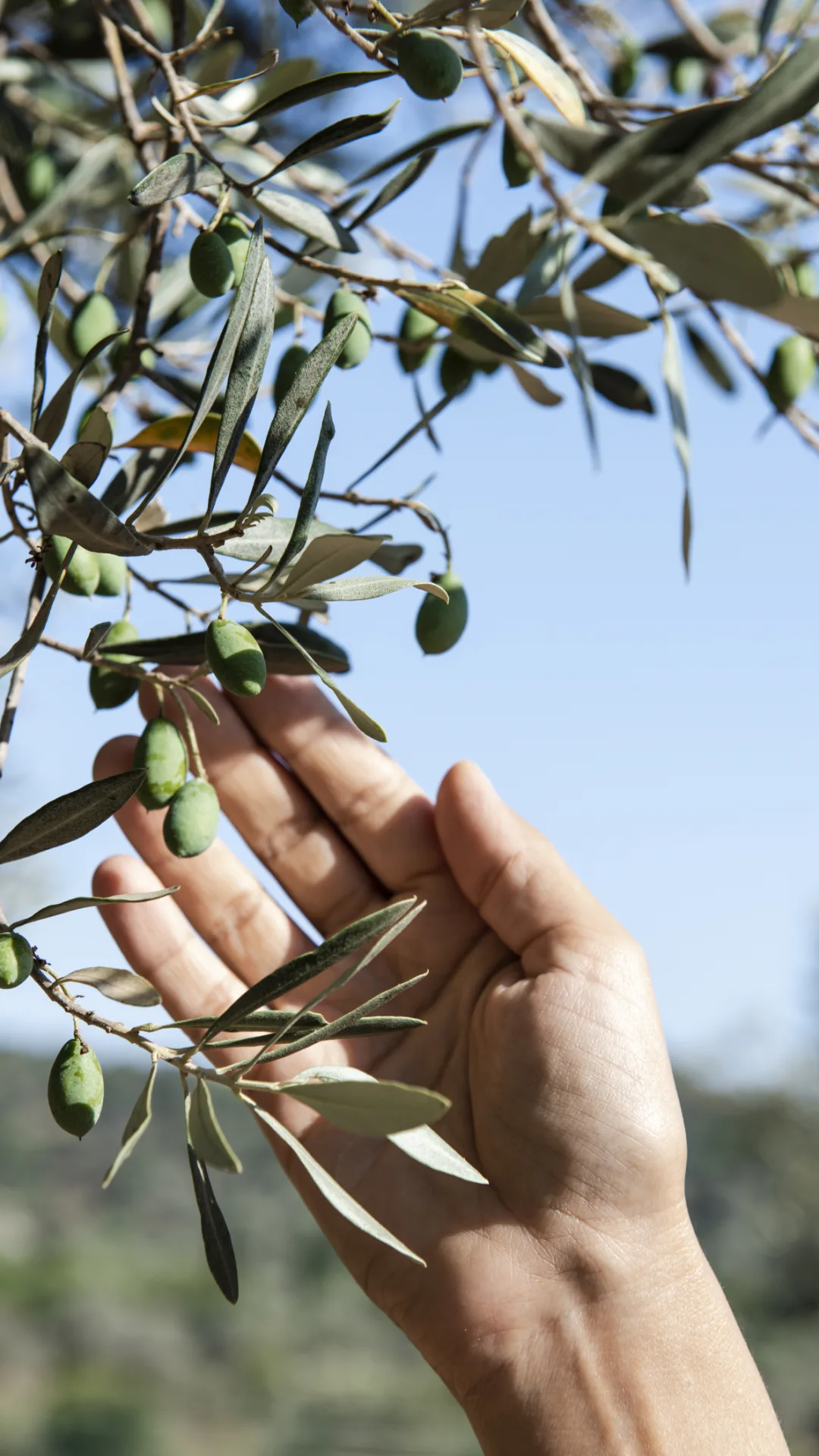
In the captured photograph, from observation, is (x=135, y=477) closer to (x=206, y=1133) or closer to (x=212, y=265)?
(x=212, y=265)

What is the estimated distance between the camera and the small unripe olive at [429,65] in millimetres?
568

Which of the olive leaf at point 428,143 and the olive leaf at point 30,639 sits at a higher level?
the olive leaf at point 428,143

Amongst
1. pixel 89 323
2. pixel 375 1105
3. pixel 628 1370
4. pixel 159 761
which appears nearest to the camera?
pixel 375 1105

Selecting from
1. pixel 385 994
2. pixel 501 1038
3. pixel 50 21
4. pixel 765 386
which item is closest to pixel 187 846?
pixel 385 994

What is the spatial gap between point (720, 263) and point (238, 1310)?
10946 mm

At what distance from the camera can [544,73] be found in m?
0.57

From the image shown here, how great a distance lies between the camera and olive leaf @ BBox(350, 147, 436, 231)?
766 mm

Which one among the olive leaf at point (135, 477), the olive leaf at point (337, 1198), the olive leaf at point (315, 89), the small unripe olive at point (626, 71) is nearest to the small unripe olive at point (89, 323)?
the olive leaf at point (135, 477)

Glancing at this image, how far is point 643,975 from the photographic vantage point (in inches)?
39.8

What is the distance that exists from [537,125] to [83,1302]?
11852 mm

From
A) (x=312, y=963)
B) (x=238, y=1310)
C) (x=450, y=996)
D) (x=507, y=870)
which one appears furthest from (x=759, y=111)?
(x=238, y=1310)

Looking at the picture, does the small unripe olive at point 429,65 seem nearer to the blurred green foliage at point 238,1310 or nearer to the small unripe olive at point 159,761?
the small unripe olive at point 159,761

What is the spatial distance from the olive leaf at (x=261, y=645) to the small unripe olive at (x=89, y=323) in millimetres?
217

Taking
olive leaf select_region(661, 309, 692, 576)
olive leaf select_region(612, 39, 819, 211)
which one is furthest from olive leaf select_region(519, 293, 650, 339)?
olive leaf select_region(612, 39, 819, 211)
